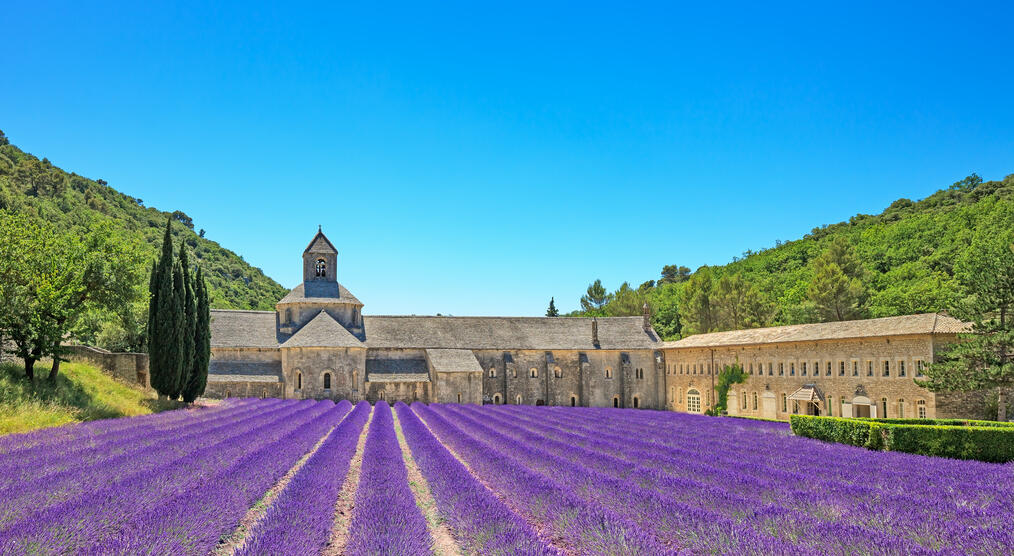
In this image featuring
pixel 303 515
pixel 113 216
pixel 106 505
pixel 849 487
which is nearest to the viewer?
pixel 106 505

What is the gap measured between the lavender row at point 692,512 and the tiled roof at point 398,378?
3447cm

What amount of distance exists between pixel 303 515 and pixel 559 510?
12.5 feet

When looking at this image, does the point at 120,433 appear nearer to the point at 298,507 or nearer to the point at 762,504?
the point at 298,507

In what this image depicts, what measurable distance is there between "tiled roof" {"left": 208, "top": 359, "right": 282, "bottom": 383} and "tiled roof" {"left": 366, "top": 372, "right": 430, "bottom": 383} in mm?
6775

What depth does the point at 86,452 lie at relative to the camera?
47.4 ft

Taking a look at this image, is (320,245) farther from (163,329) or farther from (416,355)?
(163,329)

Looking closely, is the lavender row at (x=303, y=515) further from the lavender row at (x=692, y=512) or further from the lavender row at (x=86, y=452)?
the lavender row at (x=692, y=512)

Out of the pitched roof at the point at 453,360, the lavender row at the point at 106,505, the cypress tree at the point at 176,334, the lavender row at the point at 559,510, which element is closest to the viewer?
the lavender row at the point at 106,505

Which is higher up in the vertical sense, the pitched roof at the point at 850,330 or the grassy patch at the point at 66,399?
the pitched roof at the point at 850,330

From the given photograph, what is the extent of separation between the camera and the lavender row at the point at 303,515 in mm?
7750

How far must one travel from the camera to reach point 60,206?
94188 millimetres

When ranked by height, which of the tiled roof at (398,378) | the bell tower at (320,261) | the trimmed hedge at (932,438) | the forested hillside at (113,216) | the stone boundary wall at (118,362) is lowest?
the tiled roof at (398,378)

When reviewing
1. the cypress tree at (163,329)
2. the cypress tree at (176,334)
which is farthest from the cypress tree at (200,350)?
the cypress tree at (163,329)

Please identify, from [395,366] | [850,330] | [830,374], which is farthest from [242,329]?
[850,330]
